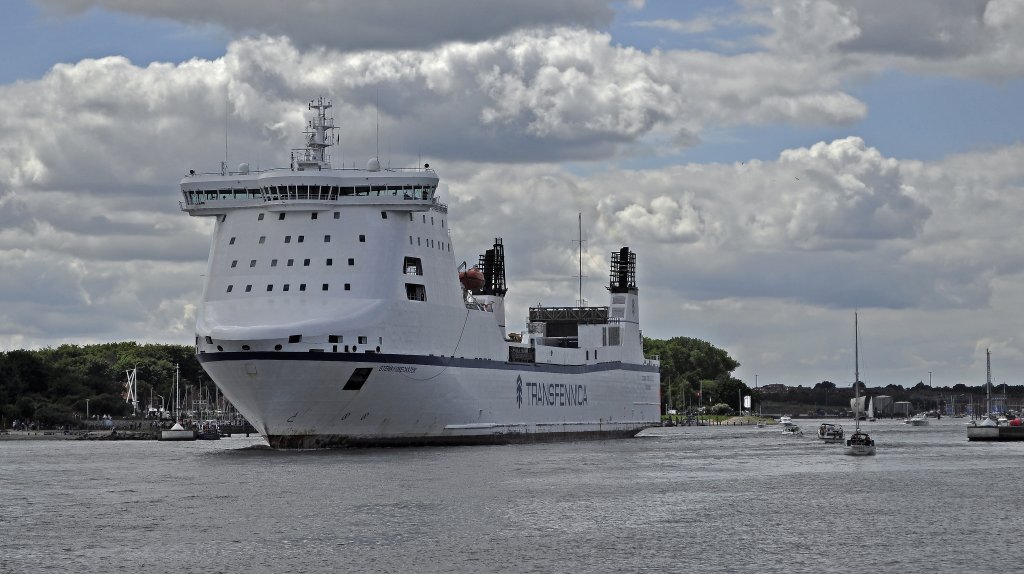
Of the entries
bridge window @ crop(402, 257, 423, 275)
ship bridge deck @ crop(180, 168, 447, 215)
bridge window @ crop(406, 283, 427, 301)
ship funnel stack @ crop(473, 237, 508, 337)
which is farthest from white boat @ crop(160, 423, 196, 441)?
bridge window @ crop(402, 257, 423, 275)

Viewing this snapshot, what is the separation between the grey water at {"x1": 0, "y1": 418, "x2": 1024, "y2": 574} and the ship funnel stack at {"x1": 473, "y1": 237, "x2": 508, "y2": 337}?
1181 inches

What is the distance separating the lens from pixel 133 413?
194 m

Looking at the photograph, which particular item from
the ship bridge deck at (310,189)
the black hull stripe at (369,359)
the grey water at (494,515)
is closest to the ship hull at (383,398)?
the black hull stripe at (369,359)

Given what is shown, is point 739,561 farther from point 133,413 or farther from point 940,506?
point 133,413

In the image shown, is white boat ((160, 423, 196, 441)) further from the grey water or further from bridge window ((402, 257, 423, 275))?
bridge window ((402, 257, 423, 275))

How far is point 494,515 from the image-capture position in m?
54.9

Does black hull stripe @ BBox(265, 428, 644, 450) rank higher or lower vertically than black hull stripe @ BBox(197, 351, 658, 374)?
lower

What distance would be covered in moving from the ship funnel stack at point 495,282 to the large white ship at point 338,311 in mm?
17949

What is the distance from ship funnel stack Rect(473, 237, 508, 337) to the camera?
11800cm

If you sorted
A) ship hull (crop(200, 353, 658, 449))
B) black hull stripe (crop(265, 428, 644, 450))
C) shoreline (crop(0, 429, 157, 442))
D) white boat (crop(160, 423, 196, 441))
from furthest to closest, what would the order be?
shoreline (crop(0, 429, 157, 442)) < white boat (crop(160, 423, 196, 441)) < black hull stripe (crop(265, 428, 644, 450)) < ship hull (crop(200, 353, 658, 449))

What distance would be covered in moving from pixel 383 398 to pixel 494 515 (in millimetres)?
31083

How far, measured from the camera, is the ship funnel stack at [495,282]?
118000 mm

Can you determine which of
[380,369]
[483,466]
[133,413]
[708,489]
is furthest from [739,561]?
[133,413]

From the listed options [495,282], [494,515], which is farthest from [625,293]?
[494,515]
